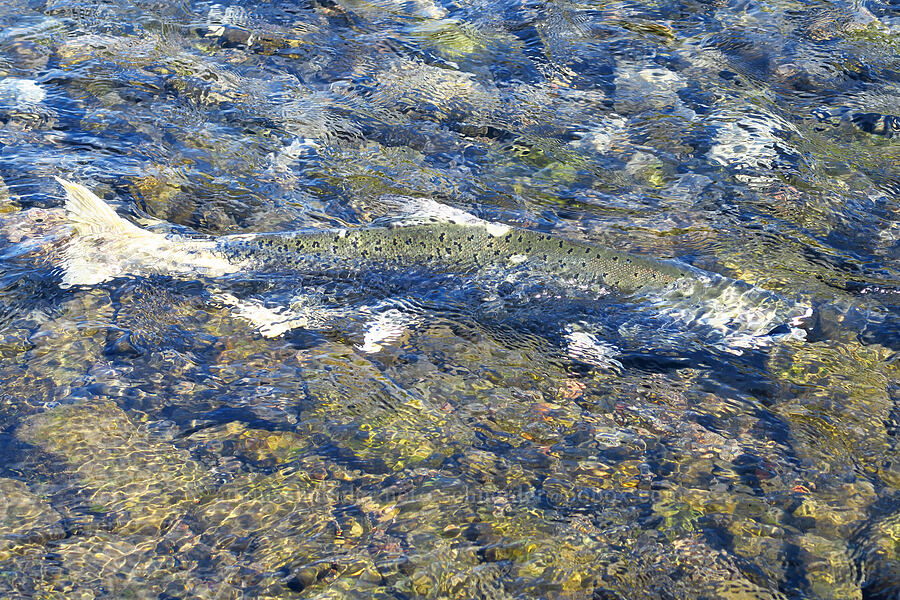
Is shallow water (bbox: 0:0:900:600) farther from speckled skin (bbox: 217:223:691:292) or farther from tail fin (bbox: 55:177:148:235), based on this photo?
tail fin (bbox: 55:177:148:235)

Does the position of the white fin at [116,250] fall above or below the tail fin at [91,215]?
below

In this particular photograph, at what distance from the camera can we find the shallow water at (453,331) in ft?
12.4

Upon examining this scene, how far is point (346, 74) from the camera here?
8461mm

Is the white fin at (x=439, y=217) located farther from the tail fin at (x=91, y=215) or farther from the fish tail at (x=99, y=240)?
the tail fin at (x=91, y=215)

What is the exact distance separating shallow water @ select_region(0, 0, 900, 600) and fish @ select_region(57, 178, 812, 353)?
0.48 ft

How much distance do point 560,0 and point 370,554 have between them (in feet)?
28.3

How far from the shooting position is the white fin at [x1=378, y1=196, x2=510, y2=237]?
585 cm

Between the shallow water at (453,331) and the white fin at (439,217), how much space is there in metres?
0.48

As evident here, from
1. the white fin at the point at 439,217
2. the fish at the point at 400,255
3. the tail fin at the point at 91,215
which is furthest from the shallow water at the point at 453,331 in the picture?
the white fin at the point at 439,217

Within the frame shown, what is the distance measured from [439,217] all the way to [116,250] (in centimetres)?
263

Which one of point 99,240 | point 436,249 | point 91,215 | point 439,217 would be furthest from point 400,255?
point 91,215

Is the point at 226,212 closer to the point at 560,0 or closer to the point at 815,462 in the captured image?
the point at 815,462

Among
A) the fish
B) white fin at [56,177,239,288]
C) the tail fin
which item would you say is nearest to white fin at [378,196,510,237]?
the fish

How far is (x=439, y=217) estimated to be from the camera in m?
5.93
